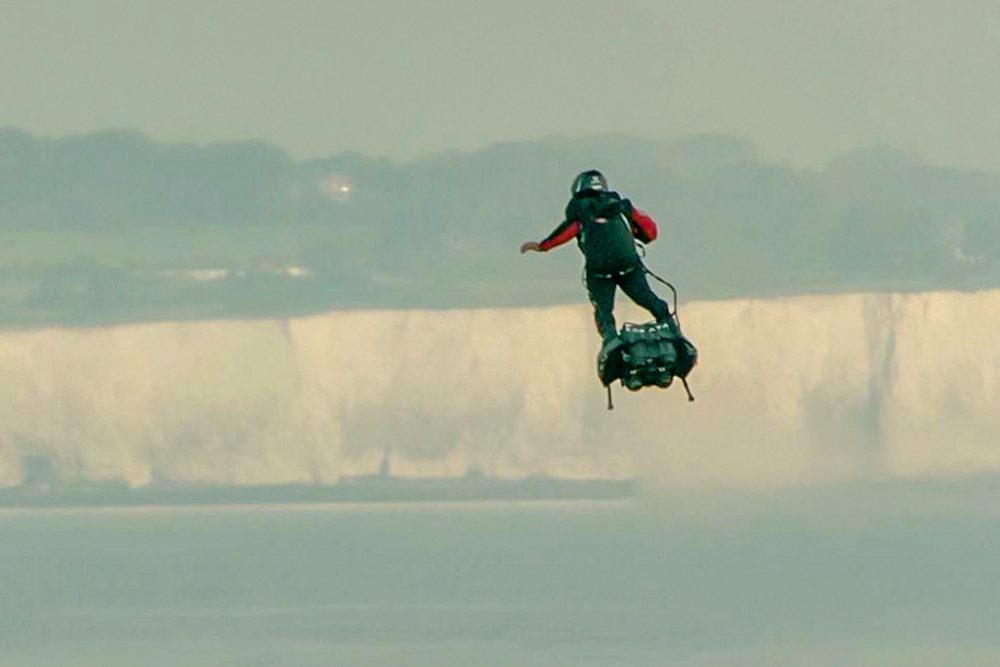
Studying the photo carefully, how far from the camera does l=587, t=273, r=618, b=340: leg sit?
6234cm

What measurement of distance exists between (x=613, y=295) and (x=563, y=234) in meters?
2.46

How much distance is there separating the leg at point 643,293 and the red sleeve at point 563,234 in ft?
6.00

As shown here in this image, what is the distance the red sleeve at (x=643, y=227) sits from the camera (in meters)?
61.5

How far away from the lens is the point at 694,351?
201ft

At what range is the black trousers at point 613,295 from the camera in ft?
204

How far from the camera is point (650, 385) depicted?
6109cm

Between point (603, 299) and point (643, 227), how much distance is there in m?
2.14

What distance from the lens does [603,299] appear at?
62.6 metres

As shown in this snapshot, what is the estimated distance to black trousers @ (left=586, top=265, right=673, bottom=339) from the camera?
62.2 m

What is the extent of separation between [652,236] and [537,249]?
12.5 feet

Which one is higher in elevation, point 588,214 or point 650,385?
point 588,214

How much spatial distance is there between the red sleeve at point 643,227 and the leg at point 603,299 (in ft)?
4.50

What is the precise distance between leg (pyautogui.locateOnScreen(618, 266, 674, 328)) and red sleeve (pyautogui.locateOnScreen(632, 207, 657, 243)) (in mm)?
780

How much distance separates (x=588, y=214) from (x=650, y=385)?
434 cm
